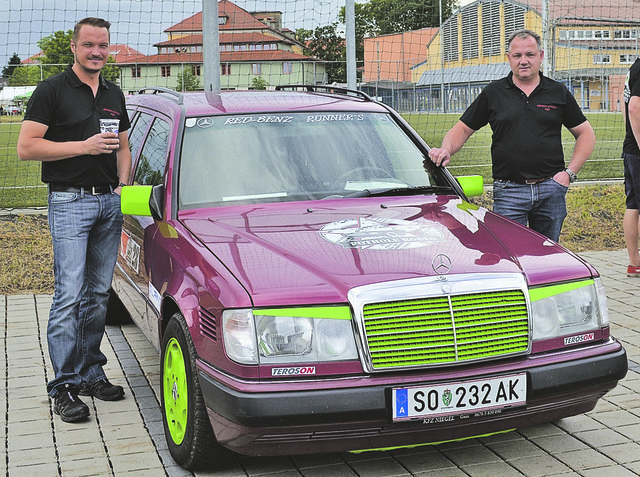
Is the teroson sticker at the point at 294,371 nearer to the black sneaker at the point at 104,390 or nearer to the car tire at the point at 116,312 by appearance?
the black sneaker at the point at 104,390

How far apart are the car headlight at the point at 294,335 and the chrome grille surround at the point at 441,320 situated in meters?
0.07

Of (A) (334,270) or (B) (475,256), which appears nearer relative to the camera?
(A) (334,270)

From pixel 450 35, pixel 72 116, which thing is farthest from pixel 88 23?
pixel 450 35

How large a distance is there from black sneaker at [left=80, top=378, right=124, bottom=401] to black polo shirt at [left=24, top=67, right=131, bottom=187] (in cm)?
116

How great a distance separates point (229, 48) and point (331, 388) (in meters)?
12.2

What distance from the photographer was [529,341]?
3539 mm

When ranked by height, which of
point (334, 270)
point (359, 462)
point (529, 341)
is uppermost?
point (334, 270)

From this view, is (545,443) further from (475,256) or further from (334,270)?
(334,270)

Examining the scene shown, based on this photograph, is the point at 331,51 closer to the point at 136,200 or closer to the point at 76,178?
the point at 76,178

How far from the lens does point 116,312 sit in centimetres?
672

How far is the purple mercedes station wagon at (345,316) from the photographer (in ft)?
10.8

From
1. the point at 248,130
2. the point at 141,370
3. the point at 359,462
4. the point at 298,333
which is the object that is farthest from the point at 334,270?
the point at 141,370

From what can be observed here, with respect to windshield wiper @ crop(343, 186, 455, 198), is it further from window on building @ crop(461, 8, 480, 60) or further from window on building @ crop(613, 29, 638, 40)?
window on building @ crop(461, 8, 480, 60)

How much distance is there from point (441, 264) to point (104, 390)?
7.65 ft
